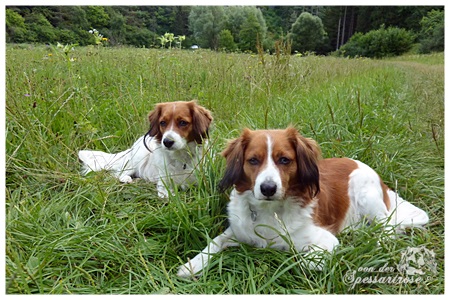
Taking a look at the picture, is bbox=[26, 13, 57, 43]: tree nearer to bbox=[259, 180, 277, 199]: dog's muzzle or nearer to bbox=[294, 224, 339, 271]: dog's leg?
bbox=[259, 180, 277, 199]: dog's muzzle

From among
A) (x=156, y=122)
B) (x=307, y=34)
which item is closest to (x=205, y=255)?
(x=156, y=122)

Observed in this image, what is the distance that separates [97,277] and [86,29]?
13.2ft

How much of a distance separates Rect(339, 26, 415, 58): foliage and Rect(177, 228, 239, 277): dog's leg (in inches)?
383

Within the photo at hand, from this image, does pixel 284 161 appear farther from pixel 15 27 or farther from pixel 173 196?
pixel 15 27

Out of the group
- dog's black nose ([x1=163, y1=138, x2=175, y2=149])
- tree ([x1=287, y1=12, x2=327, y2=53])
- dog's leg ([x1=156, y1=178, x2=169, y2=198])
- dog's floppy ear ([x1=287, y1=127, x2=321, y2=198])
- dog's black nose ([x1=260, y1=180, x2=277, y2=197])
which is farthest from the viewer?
tree ([x1=287, y1=12, x2=327, y2=53])

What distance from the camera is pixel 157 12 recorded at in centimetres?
436

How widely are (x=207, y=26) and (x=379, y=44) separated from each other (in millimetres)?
9166

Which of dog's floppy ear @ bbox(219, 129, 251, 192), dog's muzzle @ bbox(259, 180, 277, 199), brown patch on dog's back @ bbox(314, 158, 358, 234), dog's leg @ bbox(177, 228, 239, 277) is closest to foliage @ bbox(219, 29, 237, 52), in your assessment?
brown patch on dog's back @ bbox(314, 158, 358, 234)

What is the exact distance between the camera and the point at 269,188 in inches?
80.5

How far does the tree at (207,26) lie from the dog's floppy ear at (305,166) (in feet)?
12.2

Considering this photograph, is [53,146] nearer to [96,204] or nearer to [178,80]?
[96,204]

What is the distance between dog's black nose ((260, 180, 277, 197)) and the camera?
2.04 meters

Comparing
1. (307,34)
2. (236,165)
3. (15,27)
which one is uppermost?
(307,34)

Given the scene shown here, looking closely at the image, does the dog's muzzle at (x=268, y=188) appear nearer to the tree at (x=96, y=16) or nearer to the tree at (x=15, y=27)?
the tree at (x=96, y=16)
